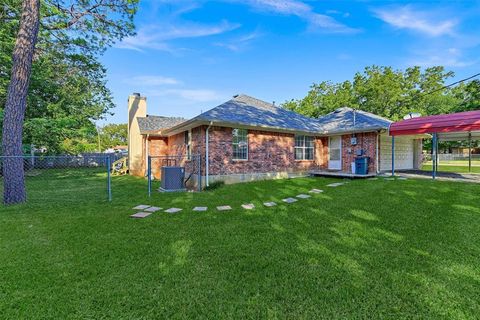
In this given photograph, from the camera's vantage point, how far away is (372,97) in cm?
2717

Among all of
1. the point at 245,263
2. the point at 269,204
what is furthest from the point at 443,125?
the point at 245,263

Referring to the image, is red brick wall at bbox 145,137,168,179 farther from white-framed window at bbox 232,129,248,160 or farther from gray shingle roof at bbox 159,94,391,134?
white-framed window at bbox 232,129,248,160

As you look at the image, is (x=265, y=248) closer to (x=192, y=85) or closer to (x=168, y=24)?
(x=168, y=24)

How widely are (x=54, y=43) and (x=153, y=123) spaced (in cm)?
640

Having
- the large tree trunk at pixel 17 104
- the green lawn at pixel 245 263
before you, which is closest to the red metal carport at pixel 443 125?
the green lawn at pixel 245 263

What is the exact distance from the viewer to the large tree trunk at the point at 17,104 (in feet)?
21.8

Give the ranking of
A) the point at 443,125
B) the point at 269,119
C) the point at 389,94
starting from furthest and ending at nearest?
the point at 389,94, the point at 269,119, the point at 443,125

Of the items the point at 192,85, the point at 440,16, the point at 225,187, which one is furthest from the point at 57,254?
the point at 440,16

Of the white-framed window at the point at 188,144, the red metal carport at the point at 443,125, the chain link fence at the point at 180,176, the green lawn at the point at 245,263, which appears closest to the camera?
the green lawn at the point at 245,263

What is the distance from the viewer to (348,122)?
13570mm

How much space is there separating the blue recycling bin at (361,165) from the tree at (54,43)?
490 inches

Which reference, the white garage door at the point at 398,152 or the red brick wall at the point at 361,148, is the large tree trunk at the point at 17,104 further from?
the white garage door at the point at 398,152

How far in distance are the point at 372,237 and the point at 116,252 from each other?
13.7 feet

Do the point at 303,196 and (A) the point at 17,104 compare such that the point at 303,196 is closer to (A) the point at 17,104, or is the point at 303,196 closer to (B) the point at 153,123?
(A) the point at 17,104
